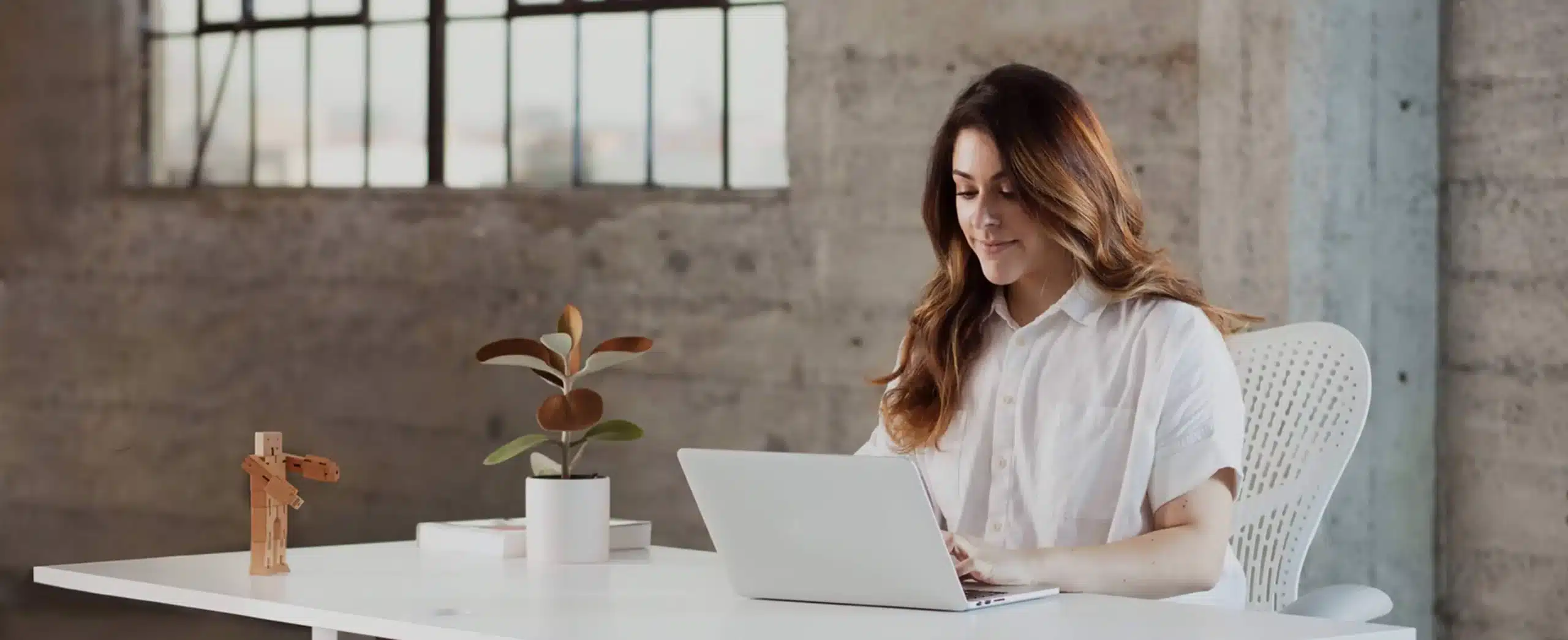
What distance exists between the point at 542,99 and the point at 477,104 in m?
0.22

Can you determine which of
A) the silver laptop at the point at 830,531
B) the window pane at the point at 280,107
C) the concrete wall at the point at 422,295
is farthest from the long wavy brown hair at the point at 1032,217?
the window pane at the point at 280,107

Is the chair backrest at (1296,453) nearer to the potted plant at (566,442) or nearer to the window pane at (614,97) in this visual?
the potted plant at (566,442)

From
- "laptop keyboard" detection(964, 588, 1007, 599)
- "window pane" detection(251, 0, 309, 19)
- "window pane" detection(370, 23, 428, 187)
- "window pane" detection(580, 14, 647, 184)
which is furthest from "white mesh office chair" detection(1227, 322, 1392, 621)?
"window pane" detection(251, 0, 309, 19)

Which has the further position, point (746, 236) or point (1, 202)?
point (1, 202)

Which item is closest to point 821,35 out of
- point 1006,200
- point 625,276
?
point 625,276

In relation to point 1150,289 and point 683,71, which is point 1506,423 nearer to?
point 1150,289

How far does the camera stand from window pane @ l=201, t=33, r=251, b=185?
616 cm

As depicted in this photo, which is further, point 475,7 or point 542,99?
point 475,7

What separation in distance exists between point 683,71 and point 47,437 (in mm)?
2565

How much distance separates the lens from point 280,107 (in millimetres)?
6090

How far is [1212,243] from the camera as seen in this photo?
389cm

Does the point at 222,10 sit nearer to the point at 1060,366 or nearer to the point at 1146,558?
the point at 1060,366

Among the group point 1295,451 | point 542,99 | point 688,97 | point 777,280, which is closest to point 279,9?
point 542,99

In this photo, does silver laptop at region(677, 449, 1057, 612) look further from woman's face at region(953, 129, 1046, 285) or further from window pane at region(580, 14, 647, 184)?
window pane at region(580, 14, 647, 184)
